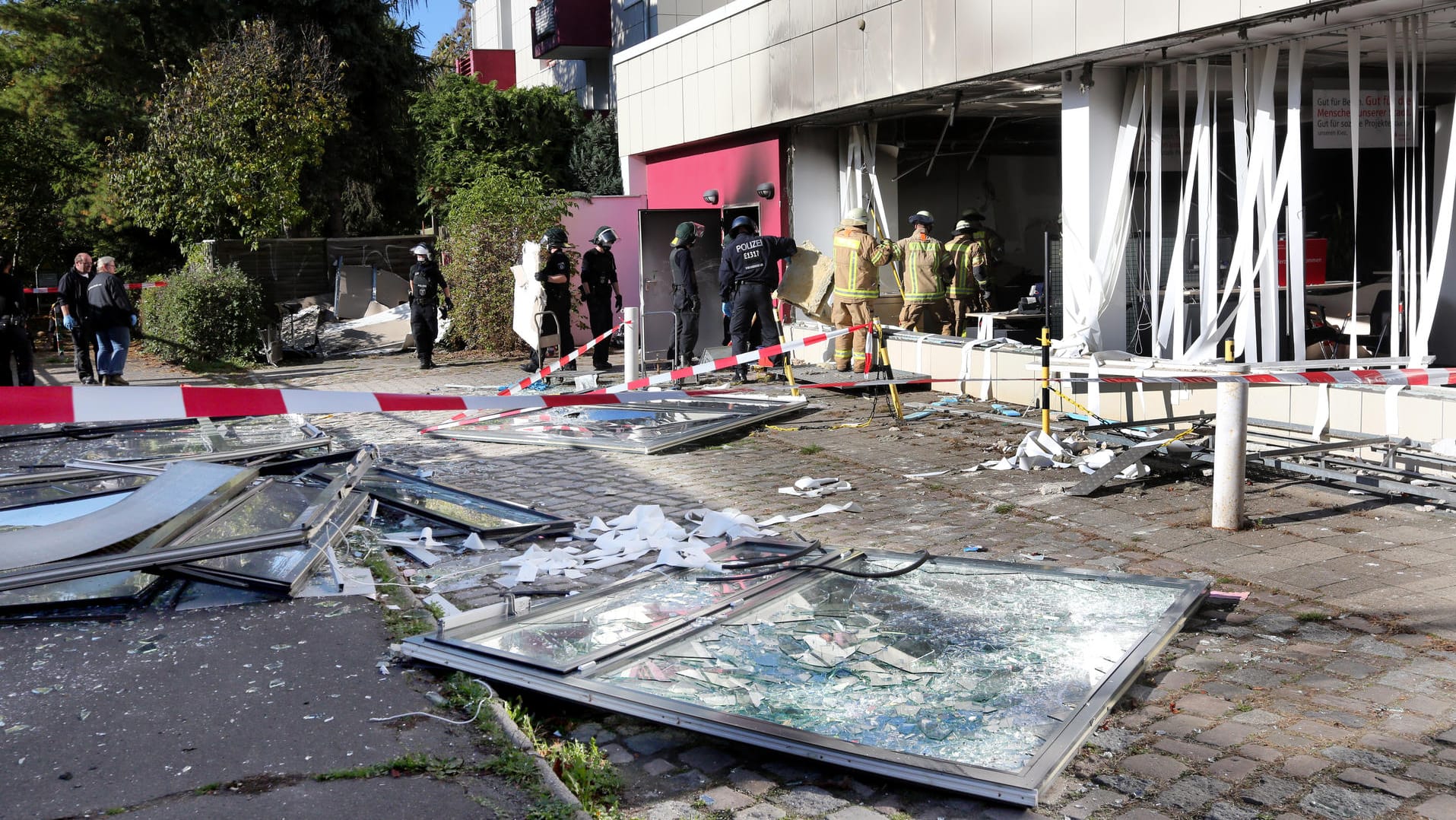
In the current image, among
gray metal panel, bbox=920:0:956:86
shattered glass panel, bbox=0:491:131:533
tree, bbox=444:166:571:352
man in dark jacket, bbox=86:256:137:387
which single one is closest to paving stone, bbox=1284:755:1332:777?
shattered glass panel, bbox=0:491:131:533

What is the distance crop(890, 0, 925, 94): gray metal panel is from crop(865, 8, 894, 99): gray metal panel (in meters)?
0.09

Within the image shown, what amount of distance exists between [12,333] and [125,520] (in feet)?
30.0

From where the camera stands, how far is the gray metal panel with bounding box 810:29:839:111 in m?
14.7

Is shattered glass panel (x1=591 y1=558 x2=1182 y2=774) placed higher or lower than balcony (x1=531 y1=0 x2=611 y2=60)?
lower

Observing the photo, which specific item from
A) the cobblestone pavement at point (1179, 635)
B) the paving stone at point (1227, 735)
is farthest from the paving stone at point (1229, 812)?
the paving stone at point (1227, 735)

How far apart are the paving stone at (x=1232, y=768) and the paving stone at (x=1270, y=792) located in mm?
60

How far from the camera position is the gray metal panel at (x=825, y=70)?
580 inches

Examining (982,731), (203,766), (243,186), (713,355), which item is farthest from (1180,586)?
(243,186)

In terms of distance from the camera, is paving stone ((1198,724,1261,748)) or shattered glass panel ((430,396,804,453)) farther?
shattered glass panel ((430,396,804,453))

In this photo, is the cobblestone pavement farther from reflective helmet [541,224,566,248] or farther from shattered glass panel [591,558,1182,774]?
reflective helmet [541,224,566,248]

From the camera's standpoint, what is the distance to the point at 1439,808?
11.8ft

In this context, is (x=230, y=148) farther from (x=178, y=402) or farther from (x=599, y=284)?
(x=178, y=402)

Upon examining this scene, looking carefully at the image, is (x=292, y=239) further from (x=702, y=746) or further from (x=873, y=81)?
(x=702, y=746)

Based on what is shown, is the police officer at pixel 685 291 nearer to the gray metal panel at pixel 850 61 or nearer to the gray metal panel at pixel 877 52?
the gray metal panel at pixel 850 61
